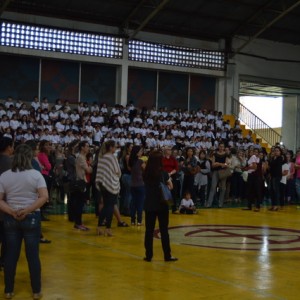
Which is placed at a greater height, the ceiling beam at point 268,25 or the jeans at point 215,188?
the ceiling beam at point 268,25

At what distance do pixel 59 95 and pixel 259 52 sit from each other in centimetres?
1176

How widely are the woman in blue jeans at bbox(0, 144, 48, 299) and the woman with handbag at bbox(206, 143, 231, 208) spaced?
39.1ft

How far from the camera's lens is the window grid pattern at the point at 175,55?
29781 millimetres

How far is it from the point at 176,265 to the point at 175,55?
75.7 ft

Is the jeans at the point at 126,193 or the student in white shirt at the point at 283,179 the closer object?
the jeans at the point at 126,193

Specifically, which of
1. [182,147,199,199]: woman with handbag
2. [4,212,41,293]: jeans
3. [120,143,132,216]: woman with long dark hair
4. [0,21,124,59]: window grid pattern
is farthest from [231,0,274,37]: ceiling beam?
[4,212,41,293]: jeans

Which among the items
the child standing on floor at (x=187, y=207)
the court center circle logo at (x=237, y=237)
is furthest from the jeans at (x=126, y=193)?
the court center circle logo at (x=237, y=237)

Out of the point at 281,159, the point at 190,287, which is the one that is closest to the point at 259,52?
the point at 281,159

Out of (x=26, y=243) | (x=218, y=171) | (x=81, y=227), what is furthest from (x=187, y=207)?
(x=26, y=243)

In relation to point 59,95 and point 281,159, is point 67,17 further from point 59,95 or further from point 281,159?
point 281,159

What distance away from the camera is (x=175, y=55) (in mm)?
30969

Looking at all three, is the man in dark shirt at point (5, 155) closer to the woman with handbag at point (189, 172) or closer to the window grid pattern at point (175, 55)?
the woman with handbag at point (189, 172)

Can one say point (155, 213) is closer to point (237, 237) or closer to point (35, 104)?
point (237, 237)

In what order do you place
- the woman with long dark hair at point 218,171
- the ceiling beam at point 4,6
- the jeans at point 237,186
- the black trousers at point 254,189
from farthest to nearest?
the ceiling beam at point 4,6, the jeans at point 237,186, the woman with long dark hair at point 218,171, the black trousers at point 254,189
